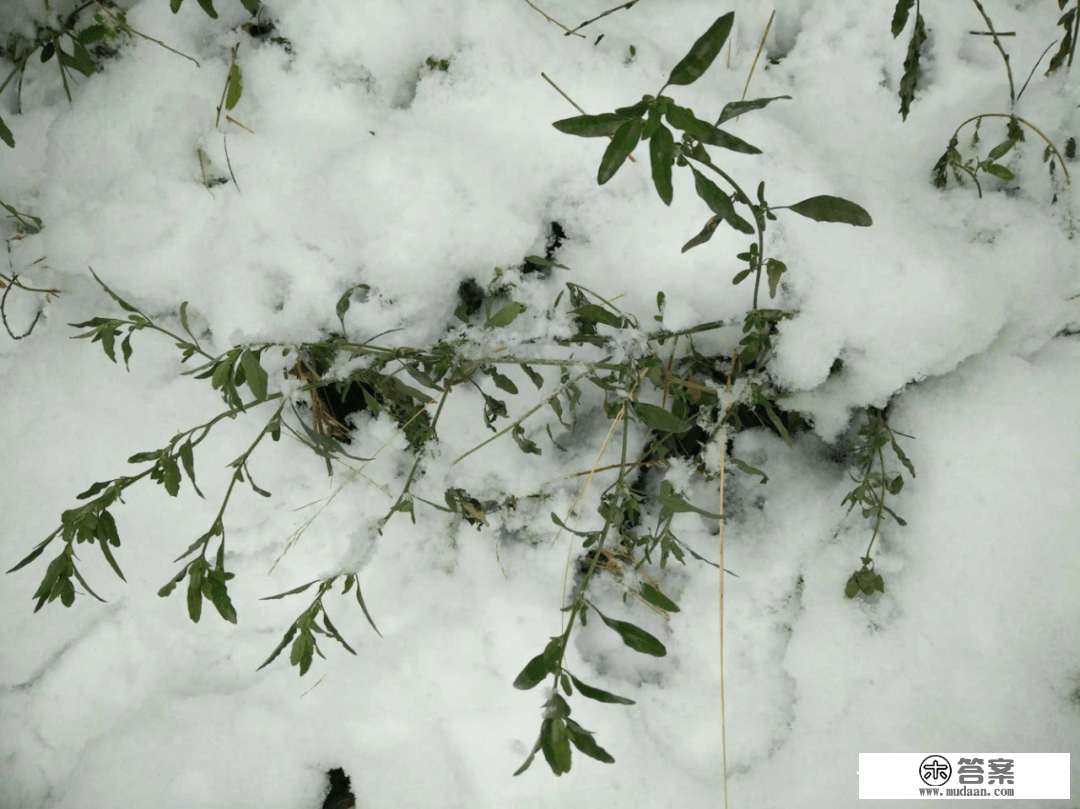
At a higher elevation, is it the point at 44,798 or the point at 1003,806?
the point at 1003,806

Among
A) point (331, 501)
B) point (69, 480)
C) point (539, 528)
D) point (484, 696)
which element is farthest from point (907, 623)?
point (69, 480)

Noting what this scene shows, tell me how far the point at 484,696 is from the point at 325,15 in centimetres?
168

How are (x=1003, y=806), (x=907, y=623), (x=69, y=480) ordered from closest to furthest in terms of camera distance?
(x=1003, y=806)
(x=907, y=623)
(x=69, y=480)

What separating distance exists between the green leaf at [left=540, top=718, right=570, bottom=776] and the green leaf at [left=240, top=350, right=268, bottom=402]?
0.72 meters

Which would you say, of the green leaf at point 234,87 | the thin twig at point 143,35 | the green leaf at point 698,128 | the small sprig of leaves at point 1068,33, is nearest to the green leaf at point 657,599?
the green leaf at point 698,128

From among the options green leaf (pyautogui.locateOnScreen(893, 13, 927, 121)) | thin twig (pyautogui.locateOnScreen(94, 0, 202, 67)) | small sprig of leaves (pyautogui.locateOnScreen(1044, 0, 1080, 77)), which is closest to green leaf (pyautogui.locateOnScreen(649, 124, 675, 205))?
green leaf (pyautogui.locateOnScreen(893, 13, 927, 121))

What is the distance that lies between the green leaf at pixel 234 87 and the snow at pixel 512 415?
0.16 feet

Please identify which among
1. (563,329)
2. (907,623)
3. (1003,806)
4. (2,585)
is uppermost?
(563,329)

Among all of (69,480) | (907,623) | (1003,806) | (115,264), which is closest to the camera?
(1003,806)

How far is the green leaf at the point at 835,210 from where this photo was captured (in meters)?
0.98

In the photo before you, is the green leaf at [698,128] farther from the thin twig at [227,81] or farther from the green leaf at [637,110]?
the thin twig at [227,81]

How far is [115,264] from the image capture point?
5.38ft

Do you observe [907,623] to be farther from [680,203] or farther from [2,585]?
[2,585]

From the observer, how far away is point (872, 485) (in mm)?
1471
